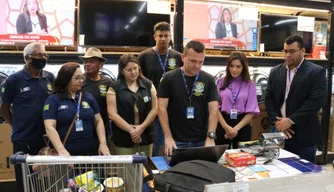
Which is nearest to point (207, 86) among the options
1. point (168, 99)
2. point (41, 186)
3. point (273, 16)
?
point (168, 99)

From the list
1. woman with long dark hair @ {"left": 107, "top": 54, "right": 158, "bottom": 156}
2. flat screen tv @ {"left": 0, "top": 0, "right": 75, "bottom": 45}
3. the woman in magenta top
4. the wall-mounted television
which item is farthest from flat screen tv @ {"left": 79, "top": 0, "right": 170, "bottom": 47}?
the woman in magenta top

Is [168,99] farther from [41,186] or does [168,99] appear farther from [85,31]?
[85,31]

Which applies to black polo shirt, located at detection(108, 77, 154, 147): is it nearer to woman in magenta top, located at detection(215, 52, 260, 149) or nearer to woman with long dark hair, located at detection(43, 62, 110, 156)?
woman with long dark hair, located at detection(43, 62, 110, 156)

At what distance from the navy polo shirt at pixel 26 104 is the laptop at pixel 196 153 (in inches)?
51.4

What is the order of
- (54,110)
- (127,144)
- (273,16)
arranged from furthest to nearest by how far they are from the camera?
(273,16) < (127,144) < (54,110)

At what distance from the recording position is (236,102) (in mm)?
2918

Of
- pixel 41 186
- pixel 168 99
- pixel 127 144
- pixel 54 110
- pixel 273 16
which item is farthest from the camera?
pixel 273 16

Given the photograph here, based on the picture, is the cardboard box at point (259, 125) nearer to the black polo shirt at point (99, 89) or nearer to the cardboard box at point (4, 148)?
the black polo shirt at point (99, 89)

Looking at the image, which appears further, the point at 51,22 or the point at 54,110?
the point at 51,22

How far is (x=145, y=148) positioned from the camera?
2758mm

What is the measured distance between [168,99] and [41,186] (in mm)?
1210

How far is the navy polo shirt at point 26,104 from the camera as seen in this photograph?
2.48 metres

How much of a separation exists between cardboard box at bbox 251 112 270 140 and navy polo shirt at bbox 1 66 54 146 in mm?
2795

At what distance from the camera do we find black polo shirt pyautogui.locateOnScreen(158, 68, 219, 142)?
2.35 m
